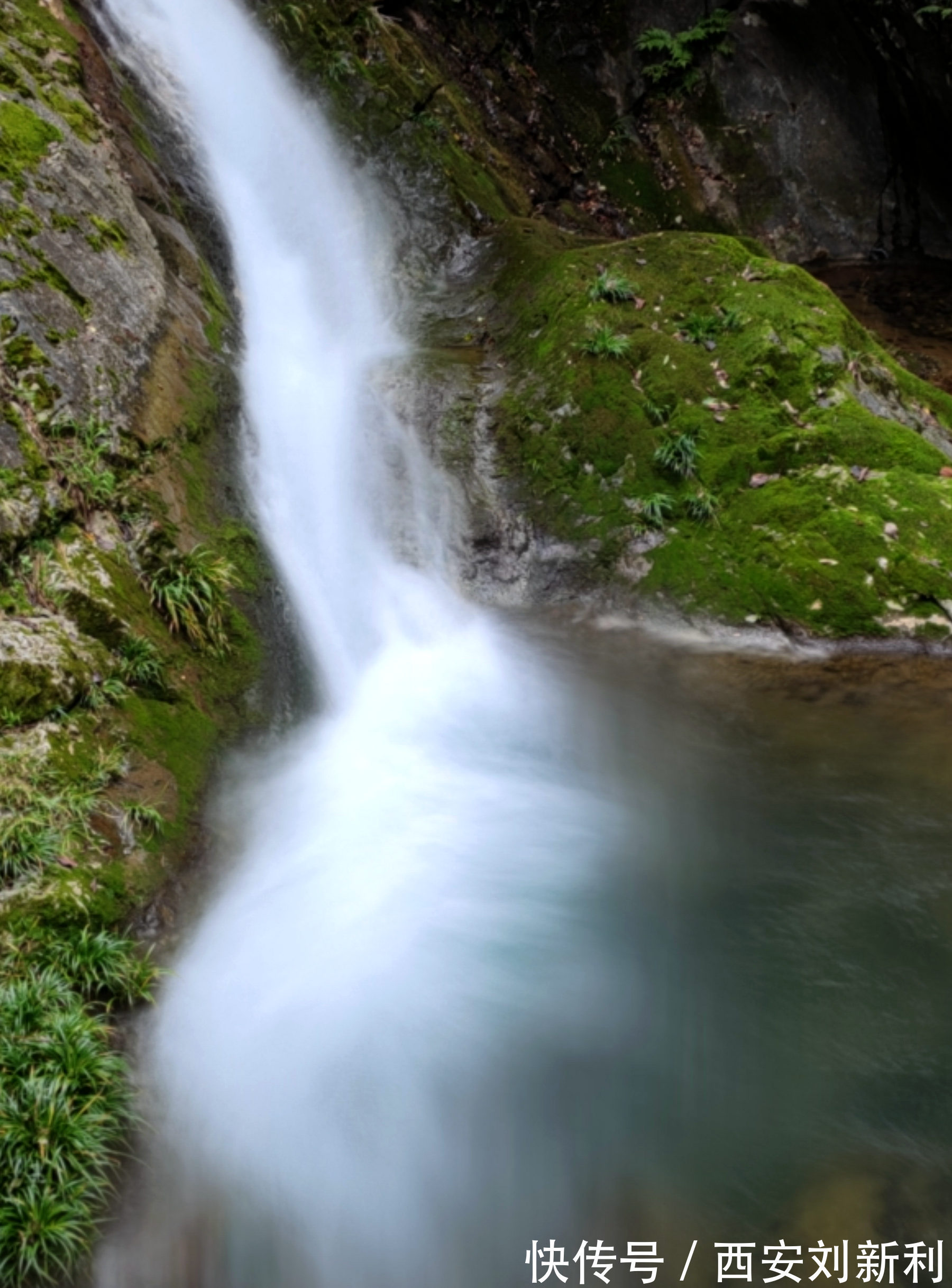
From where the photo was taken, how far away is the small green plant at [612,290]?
32.3ft

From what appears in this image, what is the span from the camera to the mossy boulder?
5.12 meters

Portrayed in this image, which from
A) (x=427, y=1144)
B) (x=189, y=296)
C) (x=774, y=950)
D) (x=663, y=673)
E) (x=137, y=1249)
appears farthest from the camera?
(x=189, y=296)

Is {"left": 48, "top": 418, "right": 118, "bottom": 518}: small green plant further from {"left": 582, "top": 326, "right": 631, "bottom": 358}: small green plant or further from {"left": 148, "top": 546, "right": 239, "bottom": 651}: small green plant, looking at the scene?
{"left": 582, "top": 326, "right": 631, "bottom": 358}: small green plant

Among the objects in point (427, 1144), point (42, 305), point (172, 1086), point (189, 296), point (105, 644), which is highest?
point (42, 305)

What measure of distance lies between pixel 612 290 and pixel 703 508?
9.57 ft

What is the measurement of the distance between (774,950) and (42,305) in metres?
6.65

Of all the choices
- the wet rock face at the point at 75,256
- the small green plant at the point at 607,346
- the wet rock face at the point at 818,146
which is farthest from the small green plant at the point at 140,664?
the wet rock face at the point at 818,146

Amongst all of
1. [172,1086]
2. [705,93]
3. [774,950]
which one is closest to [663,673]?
[774,950]

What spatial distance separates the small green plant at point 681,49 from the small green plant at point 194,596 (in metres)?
16.2

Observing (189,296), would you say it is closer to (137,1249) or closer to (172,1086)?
(172,1086)

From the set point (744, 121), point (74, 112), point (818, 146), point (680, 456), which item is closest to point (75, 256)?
point (74, 112)

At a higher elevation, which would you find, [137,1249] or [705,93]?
[137,1249]

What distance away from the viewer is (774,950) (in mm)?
5098

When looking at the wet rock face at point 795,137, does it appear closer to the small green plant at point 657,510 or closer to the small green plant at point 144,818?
the small green plant at point 657,510
